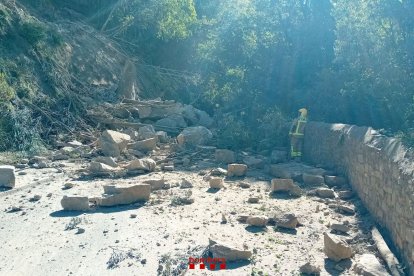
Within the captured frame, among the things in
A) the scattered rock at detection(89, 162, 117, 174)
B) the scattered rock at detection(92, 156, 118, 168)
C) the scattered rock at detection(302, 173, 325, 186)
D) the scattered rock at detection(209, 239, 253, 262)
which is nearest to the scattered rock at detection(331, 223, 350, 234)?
the scattered rock at detection(209, 239, 253, 262)

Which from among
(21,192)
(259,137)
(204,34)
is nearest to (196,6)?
(204,34)

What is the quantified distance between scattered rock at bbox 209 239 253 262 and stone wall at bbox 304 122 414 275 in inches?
74.0

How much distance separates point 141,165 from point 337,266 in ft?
19.9

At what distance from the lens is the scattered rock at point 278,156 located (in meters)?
13.7

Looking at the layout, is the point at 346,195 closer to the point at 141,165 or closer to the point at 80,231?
the point at 141,165

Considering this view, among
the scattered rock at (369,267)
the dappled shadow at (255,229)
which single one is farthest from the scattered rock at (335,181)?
the scattered rock at (369,267)

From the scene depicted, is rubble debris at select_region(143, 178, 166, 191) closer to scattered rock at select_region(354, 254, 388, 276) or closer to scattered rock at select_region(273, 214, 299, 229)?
scattered rock at select_region(273, 214, 299, 229)

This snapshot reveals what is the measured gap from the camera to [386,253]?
6273 mm

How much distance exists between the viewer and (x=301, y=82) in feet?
58.6

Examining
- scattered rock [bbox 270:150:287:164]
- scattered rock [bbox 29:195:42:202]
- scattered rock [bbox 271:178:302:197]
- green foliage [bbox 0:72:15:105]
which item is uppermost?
green foliage [bbox 0:72:15:105]

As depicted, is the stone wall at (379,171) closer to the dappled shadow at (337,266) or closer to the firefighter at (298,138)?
the dappled shadow at (337,266)

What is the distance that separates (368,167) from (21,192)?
250 inches

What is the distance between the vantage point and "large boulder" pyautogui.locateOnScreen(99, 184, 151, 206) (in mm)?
8492

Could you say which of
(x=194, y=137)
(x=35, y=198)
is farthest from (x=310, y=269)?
(x=194, y=137)
